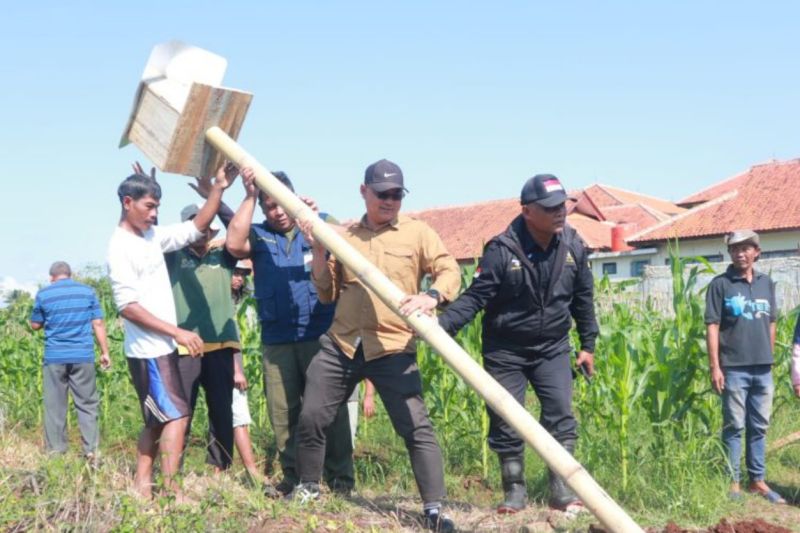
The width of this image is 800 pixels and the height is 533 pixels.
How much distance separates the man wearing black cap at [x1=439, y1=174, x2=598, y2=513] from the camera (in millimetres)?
5355

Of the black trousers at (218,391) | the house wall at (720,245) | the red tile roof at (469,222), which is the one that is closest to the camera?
the black trousers at (218,391)

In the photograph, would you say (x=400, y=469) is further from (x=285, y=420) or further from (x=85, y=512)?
(x=85, y=512)

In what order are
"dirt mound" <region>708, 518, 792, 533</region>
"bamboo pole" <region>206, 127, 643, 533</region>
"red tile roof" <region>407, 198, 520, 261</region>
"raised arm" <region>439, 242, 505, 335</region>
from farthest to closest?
"red tile roof" <region>407, 198, 520, 261</region> < "raised arm" <region>439, 242, 505, 335</region> < "dirt mound" <region>708, 518, 792, 533</region> < "bamboo pole" <region>206, 127, 643, 533</region>

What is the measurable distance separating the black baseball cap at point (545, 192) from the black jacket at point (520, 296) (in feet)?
0.94

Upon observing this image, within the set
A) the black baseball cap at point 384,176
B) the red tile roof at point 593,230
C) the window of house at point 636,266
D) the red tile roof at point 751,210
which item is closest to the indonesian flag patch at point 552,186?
the black baseball cap at point 384,176

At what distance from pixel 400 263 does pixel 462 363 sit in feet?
3.86

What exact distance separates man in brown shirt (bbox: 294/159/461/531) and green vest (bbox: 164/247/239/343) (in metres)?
1.03

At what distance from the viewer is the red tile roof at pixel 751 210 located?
35219mm

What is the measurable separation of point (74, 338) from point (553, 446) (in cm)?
619

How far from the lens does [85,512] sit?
4227 millimetres

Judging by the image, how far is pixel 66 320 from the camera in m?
8.73

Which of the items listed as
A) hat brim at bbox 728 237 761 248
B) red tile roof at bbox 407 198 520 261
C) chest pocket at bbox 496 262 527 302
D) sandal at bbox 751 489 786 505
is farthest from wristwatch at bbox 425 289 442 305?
red tile roof at bbox 407 198 520 261

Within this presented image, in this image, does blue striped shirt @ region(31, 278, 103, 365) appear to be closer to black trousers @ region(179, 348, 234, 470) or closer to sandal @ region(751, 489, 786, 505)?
black trousers @ region(179, 348, 234, 470)

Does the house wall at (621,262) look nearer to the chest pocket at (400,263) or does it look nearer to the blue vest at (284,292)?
the blue vest at (284,292)
